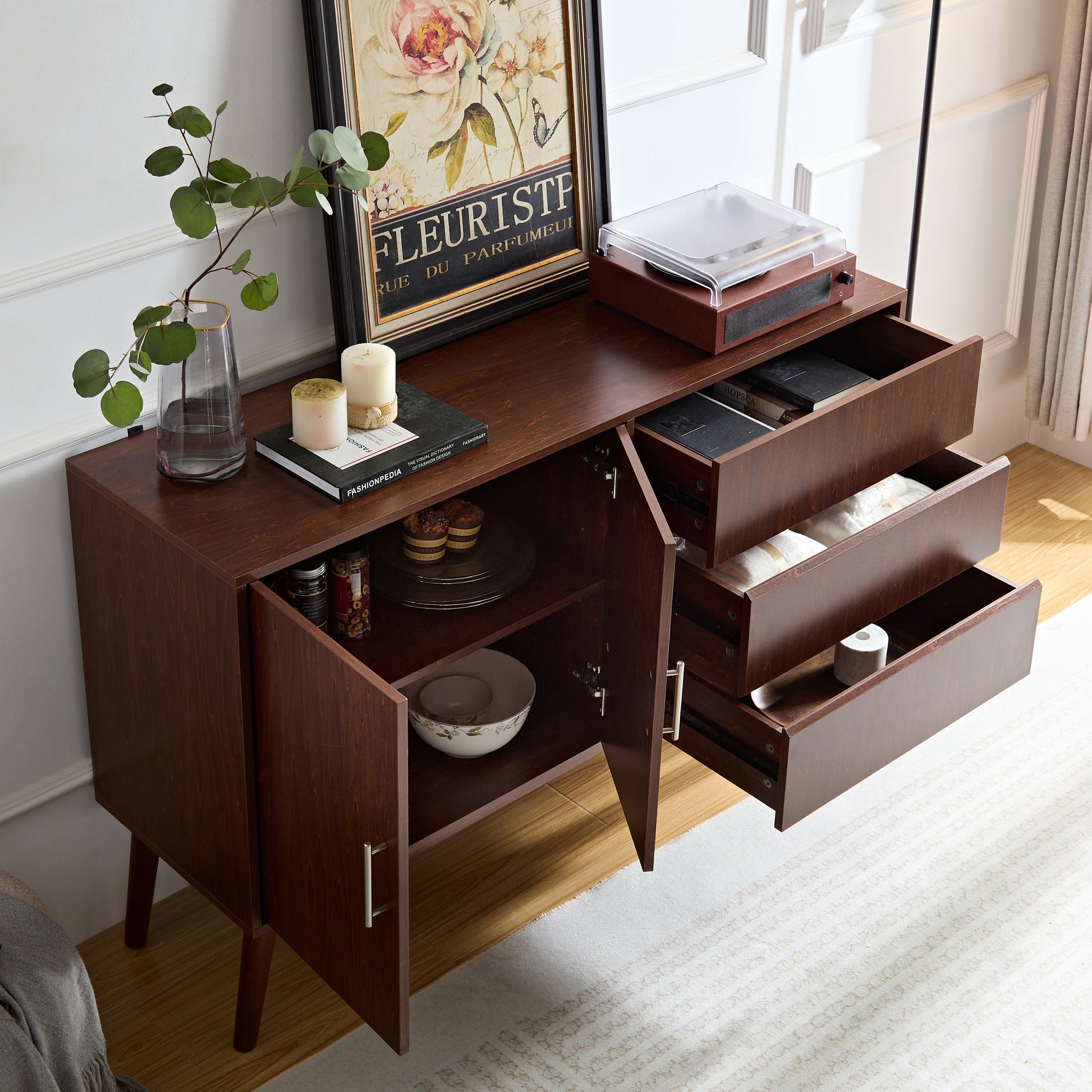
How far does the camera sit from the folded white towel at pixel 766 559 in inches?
68.5

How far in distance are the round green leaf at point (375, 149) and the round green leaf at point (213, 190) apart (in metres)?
0.15

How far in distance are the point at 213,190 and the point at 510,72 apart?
0.52 meters

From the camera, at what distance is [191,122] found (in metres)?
1.38

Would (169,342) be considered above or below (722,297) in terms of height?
above

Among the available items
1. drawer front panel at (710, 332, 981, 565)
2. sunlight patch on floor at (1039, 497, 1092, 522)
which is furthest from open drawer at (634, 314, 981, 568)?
sunlight patch on floor at (1039, 497, 1092, 522)

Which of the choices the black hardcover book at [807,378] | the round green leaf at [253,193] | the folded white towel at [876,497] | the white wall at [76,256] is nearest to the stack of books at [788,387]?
the black hardcover book at [807,378]

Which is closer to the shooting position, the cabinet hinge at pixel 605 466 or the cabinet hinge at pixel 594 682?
the cabinet hinge at pixel 605 466

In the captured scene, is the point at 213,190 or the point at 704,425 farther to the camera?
the point at 704,425

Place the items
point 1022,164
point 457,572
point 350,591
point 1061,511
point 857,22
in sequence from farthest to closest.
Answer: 1. point 1061,511
2. point 1022,164
3. point 857,22
4. point 457,572
5. point 350,591

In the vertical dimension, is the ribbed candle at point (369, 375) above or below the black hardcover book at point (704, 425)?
above

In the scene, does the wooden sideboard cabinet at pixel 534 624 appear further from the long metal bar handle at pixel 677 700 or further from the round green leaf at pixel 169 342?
the round green leaf at pixel 169 342

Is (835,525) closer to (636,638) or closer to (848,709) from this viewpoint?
(848,709)

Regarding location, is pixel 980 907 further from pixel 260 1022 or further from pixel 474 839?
pixel 260 1022

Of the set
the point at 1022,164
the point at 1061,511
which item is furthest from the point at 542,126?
the point at 1061,511
